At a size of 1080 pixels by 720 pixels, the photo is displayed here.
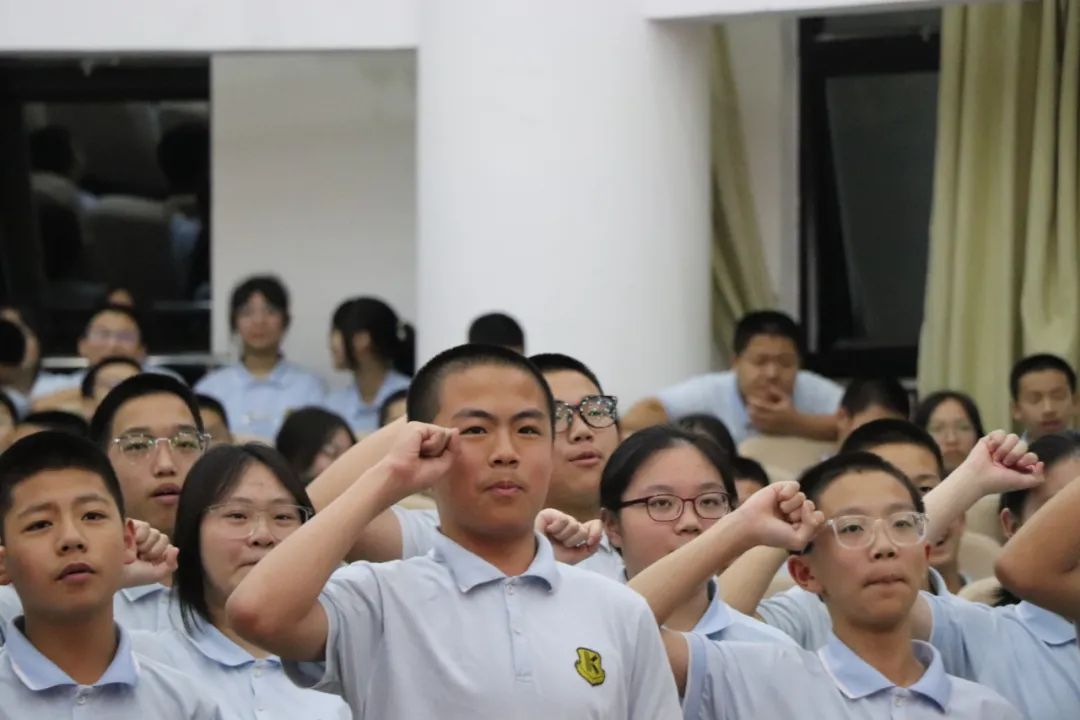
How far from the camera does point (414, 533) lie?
3451mm

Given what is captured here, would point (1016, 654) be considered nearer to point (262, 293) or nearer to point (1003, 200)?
point (1003, 200)

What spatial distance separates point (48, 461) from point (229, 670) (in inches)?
20.6

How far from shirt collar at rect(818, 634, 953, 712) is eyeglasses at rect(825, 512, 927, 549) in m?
0.15

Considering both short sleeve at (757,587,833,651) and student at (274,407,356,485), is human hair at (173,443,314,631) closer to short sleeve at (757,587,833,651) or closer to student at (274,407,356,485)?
short sleeve at (757,587,833,651)

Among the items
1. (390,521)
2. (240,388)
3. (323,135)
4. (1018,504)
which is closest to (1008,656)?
(1018,504)

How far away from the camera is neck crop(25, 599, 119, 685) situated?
2938 mm

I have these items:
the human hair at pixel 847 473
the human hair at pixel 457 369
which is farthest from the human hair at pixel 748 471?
the human hair at pixel 457 369

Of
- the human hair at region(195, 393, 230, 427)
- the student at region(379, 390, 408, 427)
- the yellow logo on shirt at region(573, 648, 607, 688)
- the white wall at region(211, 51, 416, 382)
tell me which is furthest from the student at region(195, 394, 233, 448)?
the yellow logo on shirt at region(573, 648, 607, 688)

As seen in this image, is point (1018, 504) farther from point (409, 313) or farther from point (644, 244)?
point (409, 313)

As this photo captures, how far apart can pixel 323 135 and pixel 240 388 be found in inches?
40.8

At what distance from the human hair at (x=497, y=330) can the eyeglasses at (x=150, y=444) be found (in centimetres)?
196

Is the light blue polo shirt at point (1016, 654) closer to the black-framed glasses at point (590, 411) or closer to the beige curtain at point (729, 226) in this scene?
the black-framed glasses at point (590, 411)

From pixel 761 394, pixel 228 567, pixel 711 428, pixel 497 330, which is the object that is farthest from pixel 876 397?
pixel 228 567

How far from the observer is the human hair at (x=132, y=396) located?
408cm
